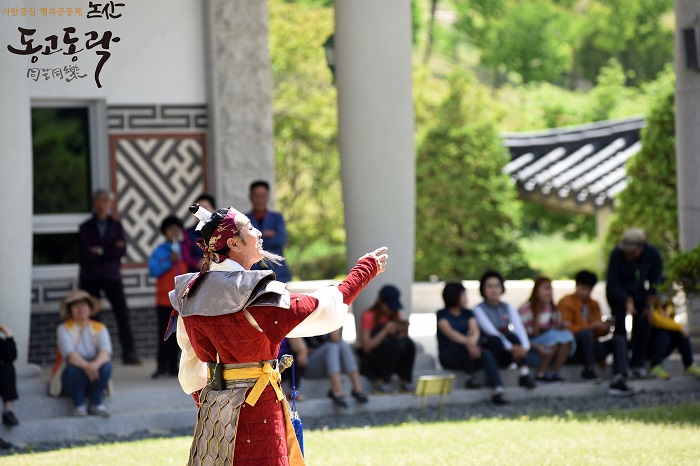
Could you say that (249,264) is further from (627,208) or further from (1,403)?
(627,208)

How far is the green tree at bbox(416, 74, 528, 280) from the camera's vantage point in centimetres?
2009

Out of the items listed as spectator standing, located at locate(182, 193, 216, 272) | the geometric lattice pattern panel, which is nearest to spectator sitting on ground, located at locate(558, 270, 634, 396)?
spectator standing, located at locate(182, 193, 216, 272)

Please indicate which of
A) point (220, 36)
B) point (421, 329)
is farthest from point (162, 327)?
point (421, 329)

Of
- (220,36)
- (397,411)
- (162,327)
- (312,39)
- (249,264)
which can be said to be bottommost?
(397,411)

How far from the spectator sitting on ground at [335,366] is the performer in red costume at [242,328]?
469 cm

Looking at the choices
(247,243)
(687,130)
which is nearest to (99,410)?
(247,243)

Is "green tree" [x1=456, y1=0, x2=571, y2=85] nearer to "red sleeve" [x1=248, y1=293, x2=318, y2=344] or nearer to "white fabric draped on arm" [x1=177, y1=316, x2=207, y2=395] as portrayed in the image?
"white fabric draped on arm" [x1=177, y1=316, x2=207, y2=395]

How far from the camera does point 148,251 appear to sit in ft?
38.5

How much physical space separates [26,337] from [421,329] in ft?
22.5

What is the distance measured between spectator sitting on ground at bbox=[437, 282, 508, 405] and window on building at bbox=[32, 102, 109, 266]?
346cm

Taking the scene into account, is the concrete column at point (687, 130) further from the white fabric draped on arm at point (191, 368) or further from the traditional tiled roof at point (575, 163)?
the traditional tiled roof at point (575, 163)

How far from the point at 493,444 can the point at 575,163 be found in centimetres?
1321

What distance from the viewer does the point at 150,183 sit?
38.5 feet

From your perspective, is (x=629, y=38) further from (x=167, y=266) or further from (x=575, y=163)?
(x=167, y=266)
